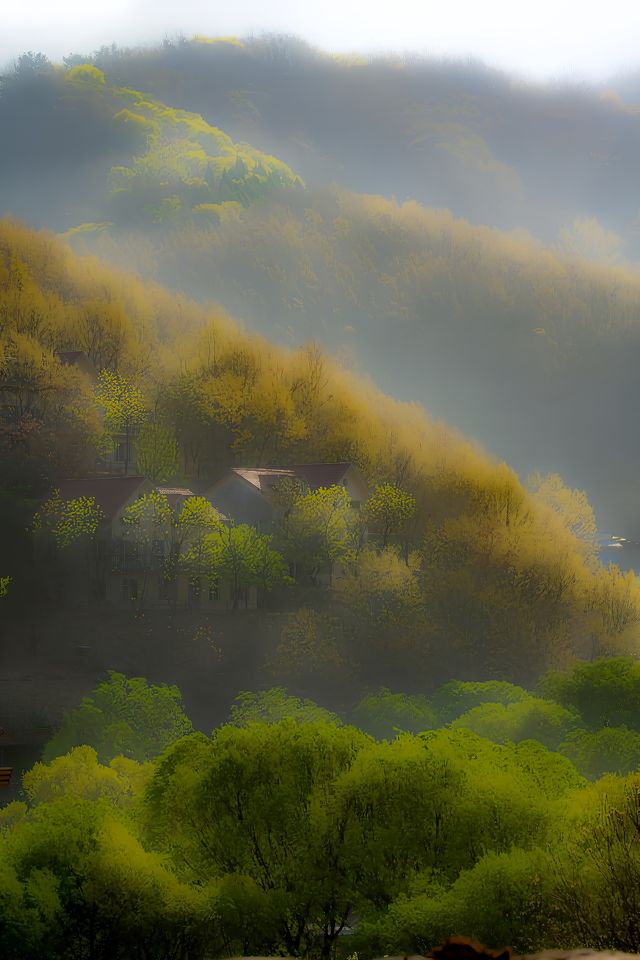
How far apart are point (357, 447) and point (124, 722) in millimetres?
8046

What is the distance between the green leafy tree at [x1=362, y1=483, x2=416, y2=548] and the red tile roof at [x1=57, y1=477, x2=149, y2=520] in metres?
5.01

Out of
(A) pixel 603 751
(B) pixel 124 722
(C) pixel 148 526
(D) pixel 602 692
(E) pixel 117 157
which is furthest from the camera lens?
(E) pixel 117 157

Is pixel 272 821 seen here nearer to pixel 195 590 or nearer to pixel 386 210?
pixel 195 590

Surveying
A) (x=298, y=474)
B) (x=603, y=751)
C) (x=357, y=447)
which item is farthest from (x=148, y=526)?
(x=603, y=751)

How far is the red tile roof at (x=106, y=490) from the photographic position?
21875mm

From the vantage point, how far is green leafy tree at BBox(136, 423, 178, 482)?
75.6 feet

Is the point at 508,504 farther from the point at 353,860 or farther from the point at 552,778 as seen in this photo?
the point at 353,860

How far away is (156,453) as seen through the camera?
23219mm

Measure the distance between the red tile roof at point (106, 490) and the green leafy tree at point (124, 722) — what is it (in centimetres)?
351

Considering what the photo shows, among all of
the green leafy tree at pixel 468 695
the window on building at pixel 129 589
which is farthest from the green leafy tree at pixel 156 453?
the green leafy tree at pixel 468 695

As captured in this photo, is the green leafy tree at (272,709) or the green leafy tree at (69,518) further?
the green leafy tree at (69,518)

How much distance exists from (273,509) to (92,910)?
1180cm

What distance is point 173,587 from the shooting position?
21812mm

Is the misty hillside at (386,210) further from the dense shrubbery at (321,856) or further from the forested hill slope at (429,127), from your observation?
the dense shrubbery at (321,856)
